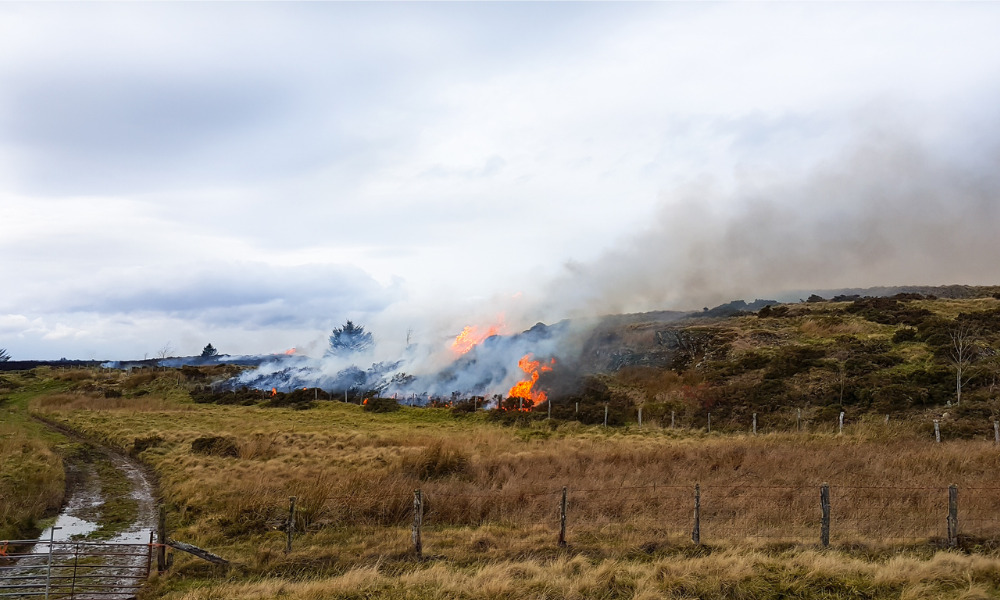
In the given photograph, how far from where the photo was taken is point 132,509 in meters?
20.8

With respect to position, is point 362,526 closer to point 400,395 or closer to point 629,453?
point 629,453

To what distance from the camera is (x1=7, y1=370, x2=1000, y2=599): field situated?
11.5 m

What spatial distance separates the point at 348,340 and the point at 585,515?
86417 mm

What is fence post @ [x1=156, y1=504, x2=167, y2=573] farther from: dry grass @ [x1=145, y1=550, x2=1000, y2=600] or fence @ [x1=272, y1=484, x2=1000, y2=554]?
fence @ [x1=272, y1=484, x2=1000, y2=554]

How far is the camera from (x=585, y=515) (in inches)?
688

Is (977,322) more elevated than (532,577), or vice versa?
(977,322)

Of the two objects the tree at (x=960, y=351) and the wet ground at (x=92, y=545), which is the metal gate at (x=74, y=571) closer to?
the wet ground at (x=92, y=545)

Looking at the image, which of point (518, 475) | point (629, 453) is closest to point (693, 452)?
point (629, 453)

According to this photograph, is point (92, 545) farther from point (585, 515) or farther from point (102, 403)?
point (102, 403)

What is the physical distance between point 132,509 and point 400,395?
136ft

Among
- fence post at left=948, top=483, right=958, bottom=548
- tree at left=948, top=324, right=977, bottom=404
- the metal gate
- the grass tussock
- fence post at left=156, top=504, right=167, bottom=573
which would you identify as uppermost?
tree at left=948, top=324, right=977, bottom=404

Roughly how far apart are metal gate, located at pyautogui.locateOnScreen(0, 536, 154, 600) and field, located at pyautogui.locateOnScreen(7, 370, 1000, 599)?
3.21ft

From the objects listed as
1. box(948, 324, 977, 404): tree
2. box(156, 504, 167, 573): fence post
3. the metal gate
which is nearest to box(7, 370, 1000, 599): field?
box(156, 504, 167, 573): fence post

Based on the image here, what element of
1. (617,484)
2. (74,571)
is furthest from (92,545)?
(617,484)
